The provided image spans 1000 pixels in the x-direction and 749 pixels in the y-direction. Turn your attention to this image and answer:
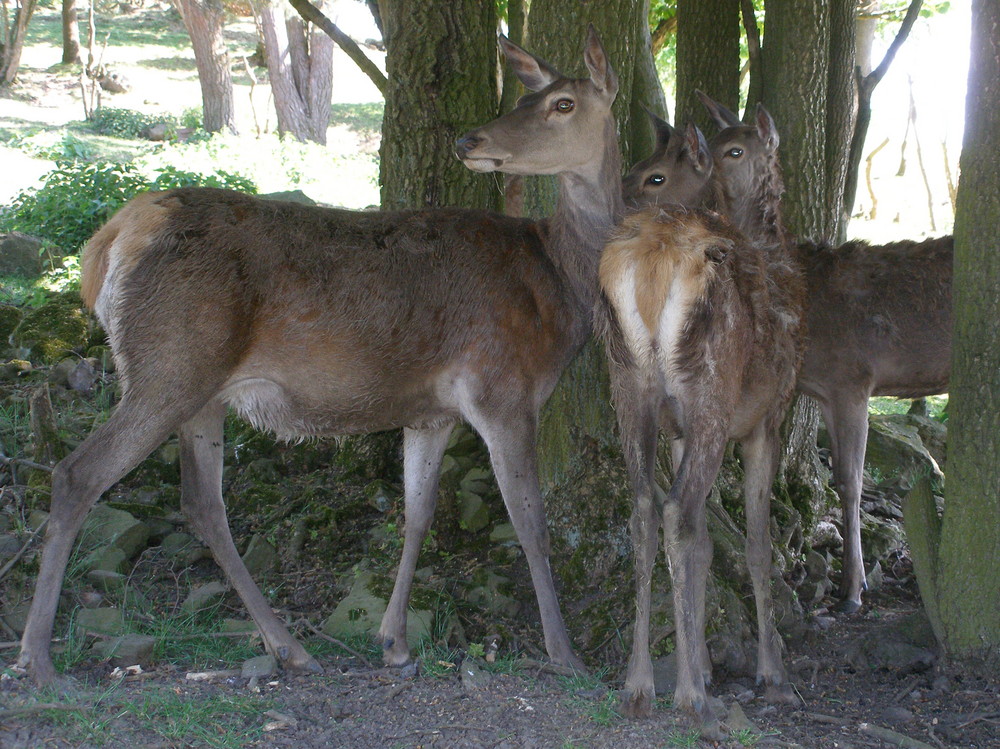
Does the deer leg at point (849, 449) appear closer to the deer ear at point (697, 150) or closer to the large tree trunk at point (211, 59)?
the deer ear at point (697, 150)

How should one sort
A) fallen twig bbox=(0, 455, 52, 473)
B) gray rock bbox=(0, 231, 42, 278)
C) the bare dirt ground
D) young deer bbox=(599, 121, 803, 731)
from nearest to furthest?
the bare dirt ground
young deer bbox=(599, 121, 803, 731)
fallen twig bbox=(0, 455, 52, 473)
gray rock bbox=(0, 231, 42, 278)

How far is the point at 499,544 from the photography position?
18.6 feet

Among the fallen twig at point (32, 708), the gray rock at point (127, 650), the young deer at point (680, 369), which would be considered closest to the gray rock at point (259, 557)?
the gray rock at point (127, 650)

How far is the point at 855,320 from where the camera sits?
665cm

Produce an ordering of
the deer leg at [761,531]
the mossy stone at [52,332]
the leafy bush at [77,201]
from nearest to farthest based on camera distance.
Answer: the deer leg at [761,531]
the mossy stone at [52,332]
the leafy bush at [77,201]

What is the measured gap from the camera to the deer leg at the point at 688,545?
13.1ft

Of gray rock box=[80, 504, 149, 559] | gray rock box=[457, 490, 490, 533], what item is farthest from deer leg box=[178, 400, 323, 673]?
gray rock box=[457, 490, 490, 533]

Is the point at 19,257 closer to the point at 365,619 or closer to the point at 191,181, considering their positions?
the point at 191,181

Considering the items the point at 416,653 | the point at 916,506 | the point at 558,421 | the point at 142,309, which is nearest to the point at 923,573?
the point at 916,506

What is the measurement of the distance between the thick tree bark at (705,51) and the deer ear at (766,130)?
4.30 feet

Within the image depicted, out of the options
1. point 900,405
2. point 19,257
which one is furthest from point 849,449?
point 19,257

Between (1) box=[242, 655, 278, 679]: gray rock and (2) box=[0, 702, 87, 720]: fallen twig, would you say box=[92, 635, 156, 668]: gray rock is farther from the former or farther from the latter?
(2) box=[0, 702, 87, 720]: fallen twig

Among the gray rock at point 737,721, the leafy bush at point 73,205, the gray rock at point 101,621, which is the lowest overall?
the gray rock at point 737,721

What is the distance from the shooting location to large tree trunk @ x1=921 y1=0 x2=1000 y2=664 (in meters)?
4.37
